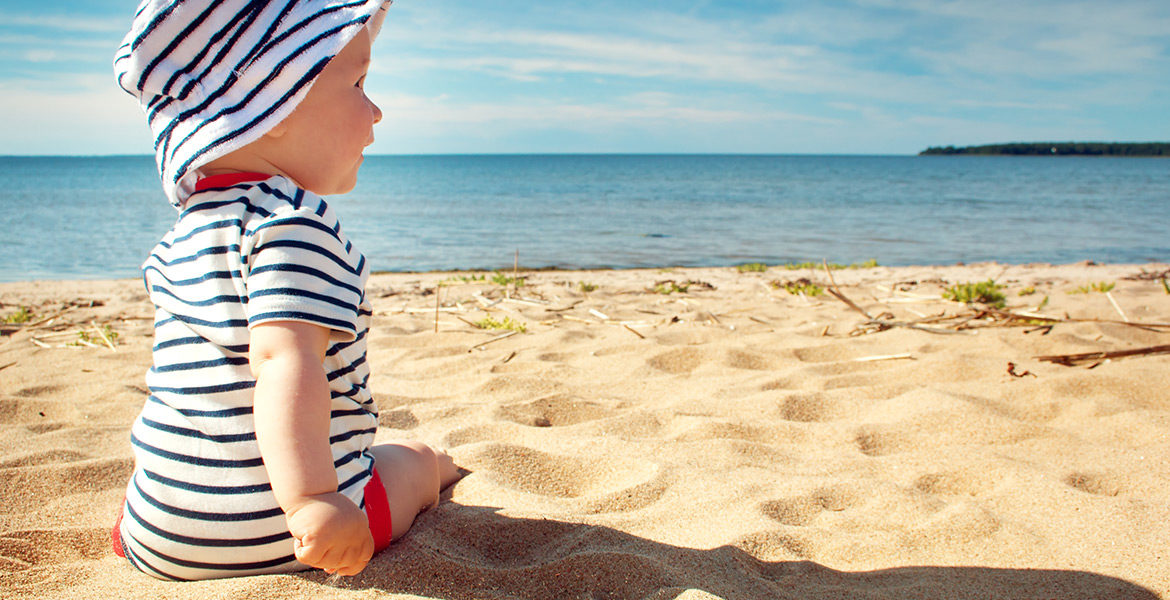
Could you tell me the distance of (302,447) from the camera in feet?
3.94

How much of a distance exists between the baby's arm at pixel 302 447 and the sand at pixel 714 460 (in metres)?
0.34

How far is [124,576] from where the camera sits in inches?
61.2

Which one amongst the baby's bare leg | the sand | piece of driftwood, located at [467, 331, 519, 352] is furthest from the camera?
piece of driftwood, located at [467, 331, 519, 352]

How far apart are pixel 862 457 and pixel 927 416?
45 cm

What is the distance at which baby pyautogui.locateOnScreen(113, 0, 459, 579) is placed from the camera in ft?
4.06

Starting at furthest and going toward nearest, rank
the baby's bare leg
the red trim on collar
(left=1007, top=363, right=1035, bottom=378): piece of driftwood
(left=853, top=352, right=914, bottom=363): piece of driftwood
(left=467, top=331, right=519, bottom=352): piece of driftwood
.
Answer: (left=467, top=331, right=519, bottom=352): piece of driftwood
(left=853, top=352, right=914, bottom=363): piece of driftwood
(left=1007, top=363, right=1035, bottom=378): piece of driftwood
the baby's bare leg
the red trim on collar

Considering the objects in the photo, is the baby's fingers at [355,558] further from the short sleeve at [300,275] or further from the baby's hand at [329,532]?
the short sleeve at [300,275]

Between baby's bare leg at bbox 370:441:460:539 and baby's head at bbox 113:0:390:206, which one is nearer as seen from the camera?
baby's head at bbox 113:0:390:206

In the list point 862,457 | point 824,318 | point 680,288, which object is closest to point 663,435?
point 862,457

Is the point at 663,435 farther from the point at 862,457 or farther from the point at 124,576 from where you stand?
the point at 124,576

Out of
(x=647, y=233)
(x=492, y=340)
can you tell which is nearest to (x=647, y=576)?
(x=492, y=340)

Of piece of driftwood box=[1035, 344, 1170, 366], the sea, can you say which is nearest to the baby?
piece of driftwood box=[1035, 344, 1170, 366]

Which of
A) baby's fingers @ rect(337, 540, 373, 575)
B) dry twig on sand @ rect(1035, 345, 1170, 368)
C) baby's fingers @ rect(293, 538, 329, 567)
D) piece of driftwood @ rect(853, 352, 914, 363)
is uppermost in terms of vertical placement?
baby's fingers @ rect(293, 538, 329, 567)

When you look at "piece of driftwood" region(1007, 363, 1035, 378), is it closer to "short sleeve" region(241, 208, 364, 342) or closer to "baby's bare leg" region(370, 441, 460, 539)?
"baby's bare leg" region(370, 441, 460, 539)
